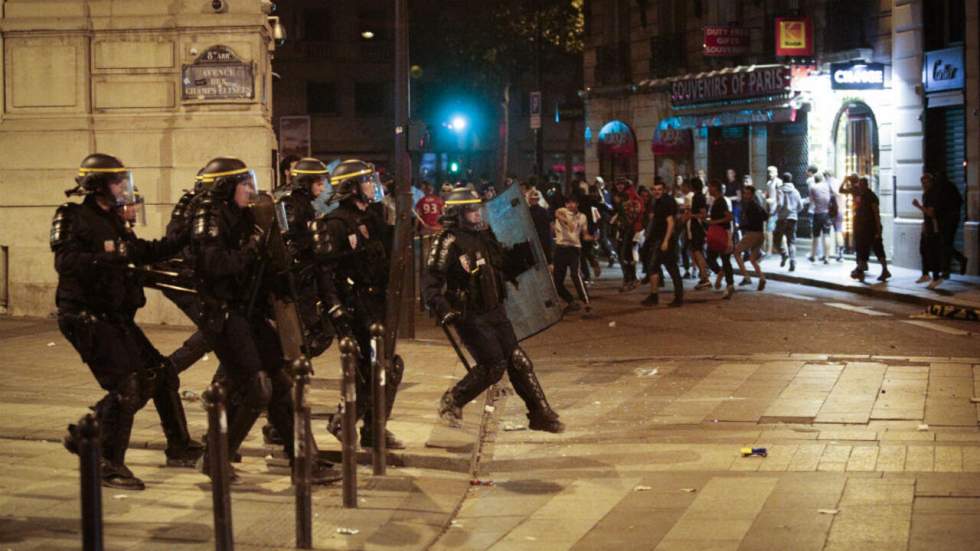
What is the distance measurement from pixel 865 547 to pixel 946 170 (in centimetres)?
1976

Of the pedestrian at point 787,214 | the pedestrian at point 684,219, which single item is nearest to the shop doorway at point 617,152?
the pedestrian at point 684,219

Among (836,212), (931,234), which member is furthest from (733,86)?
(931,234)

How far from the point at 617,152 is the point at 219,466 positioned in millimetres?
36065

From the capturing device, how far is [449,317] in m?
9.88

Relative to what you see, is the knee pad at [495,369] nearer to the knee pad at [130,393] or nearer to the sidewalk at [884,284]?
the knee pad at [130,393]

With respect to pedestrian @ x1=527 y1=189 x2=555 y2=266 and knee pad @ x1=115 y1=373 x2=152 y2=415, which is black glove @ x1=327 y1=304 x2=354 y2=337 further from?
pedestrian @ x1=527 y1=189 x2=555 y2=266

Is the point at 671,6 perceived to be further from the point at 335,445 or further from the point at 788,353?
the point at 335,445

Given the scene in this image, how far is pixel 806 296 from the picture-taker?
2134 centimetres

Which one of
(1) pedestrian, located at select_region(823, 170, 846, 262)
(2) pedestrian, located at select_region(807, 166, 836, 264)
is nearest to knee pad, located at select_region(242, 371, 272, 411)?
(2) pedestrian, located at select_region(807, 166, 836, 264)

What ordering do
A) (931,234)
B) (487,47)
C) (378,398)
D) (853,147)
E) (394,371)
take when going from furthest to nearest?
(487,47) → (853,147) → (931,234) → (394,371) → (378,398)

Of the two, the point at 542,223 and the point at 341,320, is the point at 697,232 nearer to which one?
the point at 542,223

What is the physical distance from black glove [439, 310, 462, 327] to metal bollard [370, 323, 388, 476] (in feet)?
3.29

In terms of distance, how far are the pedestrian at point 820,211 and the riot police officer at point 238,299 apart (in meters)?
18.6

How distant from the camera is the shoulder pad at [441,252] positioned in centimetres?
1002
